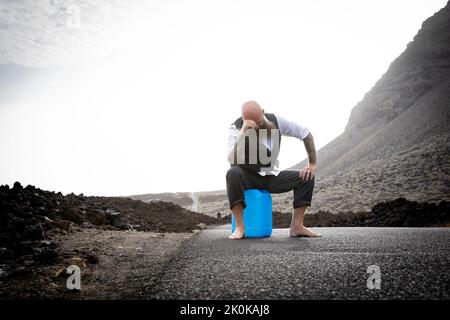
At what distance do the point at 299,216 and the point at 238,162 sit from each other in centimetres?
98

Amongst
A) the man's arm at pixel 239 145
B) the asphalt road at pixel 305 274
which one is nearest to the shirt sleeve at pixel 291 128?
the man's arm at pixel 239 145

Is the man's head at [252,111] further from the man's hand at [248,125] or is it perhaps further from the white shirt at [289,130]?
the white shirt at [289,130]

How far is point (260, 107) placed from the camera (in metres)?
3.64

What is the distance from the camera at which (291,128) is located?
3.99m

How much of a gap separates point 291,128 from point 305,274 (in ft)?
7.88

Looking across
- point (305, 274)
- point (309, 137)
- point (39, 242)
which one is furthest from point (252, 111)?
point (39, 242)

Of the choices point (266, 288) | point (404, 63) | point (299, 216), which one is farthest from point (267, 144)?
point (404, 63)

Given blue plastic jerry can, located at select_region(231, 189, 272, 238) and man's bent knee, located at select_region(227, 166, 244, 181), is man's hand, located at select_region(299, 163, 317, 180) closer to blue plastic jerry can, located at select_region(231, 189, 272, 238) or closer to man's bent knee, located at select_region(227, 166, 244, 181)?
blue plastic jerry can, located at select_region(231, 189, 272, 238)

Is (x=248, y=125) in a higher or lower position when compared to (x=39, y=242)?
higher

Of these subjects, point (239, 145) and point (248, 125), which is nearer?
point (248, 125)

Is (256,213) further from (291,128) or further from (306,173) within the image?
(291,128)

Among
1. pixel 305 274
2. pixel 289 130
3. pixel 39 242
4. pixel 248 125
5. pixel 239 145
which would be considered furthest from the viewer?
pixel 289 130

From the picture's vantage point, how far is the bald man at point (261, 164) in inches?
142
